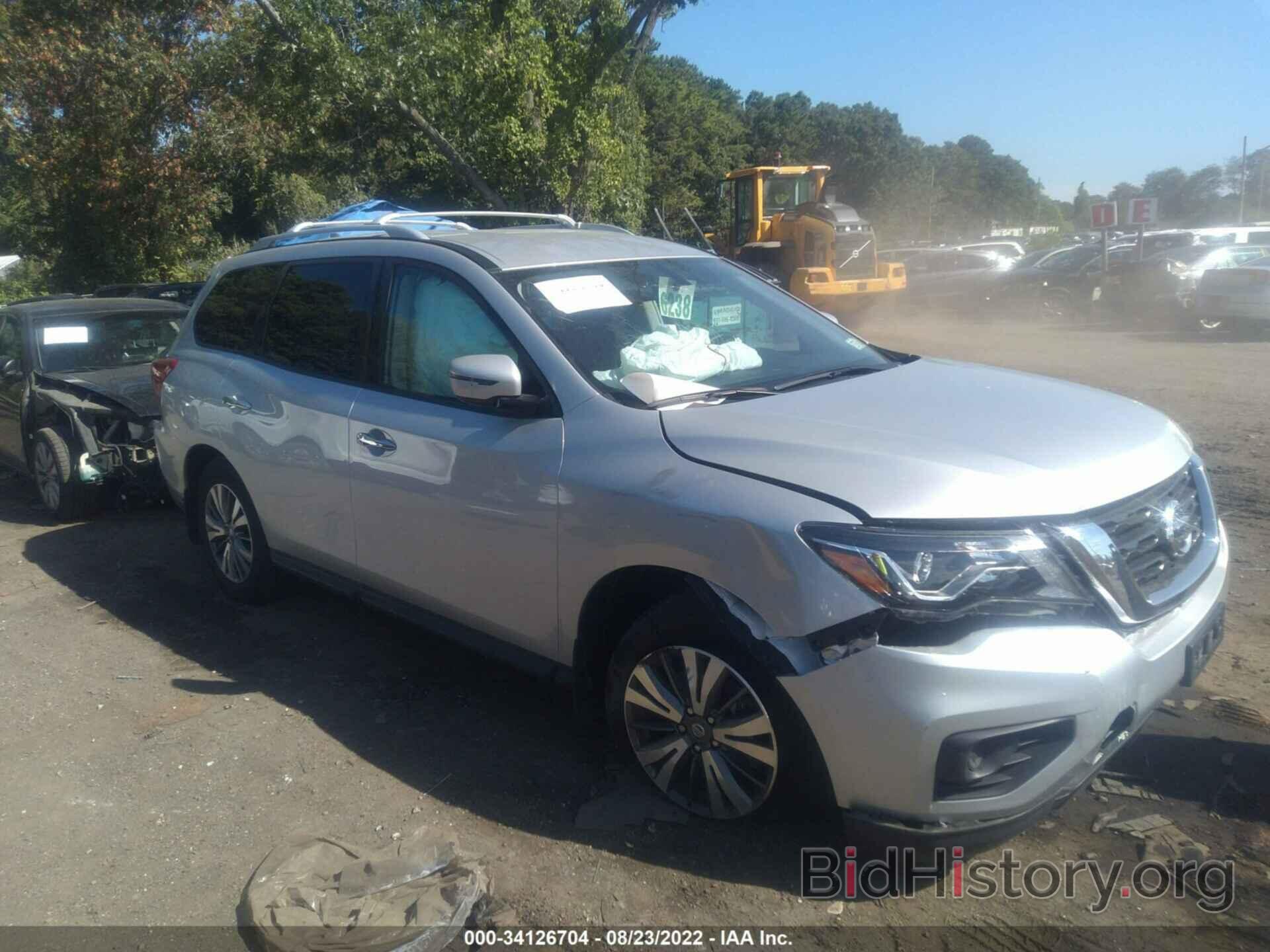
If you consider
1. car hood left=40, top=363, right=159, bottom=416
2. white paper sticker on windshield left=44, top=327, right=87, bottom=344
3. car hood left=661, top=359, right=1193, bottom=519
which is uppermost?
white paper sticker on windshield left=44, top=327, right=87, bottom=344

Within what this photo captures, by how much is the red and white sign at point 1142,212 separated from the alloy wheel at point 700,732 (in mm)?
21258

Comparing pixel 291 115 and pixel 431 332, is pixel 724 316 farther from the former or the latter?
pixel 291 115

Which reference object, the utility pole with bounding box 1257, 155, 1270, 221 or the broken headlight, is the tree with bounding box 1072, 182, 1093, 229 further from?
the broken headlight

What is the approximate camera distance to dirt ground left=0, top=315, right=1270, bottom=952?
10.1ft

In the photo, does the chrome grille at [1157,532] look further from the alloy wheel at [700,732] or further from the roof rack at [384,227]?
the roof rack at [384,227]

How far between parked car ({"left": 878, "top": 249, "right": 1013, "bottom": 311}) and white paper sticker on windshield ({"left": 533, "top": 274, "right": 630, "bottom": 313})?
21128 mm

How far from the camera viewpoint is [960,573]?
2.75 meters

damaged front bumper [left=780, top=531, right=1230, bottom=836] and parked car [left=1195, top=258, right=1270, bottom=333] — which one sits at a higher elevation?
parked car [left=1195, top=258, right=1270, bottom=333]

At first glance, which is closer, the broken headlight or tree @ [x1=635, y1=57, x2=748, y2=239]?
the broken headlight

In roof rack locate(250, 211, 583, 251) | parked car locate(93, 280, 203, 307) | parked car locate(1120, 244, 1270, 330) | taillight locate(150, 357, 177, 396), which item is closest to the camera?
roof rack locate(250, 211, 583, 251)

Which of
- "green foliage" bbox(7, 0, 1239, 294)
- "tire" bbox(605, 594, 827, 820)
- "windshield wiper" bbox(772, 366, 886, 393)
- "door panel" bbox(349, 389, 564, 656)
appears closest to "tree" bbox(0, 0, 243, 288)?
"green foliage" bbox(7, 0, 1239, 294)

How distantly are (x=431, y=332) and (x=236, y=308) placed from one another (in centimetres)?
182

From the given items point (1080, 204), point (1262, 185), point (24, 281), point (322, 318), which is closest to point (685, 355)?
point (322, 318)

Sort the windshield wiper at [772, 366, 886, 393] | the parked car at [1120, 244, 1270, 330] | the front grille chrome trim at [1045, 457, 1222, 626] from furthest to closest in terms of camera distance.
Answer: the parked car at [1120, 244, 1270, 330], the windshield wiper at [772, 366, 886, 393], the front grille chrome trim at [1045, 457, 1222, 626]
